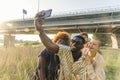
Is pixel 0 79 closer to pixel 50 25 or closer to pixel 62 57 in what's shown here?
pixel 62 57

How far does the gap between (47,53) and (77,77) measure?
56 cm

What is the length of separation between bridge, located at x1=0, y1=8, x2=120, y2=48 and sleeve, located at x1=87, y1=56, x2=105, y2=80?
4166cm

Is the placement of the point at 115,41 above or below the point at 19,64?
below

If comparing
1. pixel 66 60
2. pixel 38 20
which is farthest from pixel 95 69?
pixel 38 20

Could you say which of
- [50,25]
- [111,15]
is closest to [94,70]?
[111,15]

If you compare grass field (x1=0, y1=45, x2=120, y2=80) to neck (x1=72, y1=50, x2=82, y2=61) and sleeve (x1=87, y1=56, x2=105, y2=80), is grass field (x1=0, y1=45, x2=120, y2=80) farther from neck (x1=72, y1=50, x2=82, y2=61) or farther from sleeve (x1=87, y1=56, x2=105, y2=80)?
neck (x1=72, y1=50, x2=82, y2=61)

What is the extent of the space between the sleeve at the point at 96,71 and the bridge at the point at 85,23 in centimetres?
4166

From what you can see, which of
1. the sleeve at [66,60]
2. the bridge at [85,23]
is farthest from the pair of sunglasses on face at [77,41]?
the bridge at [85,23]

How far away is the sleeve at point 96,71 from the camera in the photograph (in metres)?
5.02

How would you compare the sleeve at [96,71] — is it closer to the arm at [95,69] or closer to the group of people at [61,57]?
the arm at [95,69]

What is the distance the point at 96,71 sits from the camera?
17.0 ft

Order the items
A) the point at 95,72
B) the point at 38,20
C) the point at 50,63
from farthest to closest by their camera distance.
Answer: the point at 95,72 < the point at 50,63 < the point at 38,20

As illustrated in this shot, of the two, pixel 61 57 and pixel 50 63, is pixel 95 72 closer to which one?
pixel 50 63

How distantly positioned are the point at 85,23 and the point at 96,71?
52.6 m
